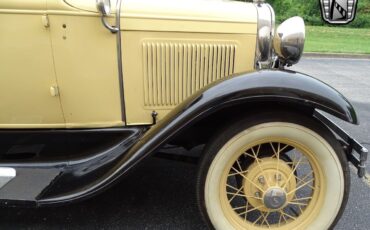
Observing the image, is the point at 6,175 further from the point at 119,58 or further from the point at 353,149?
the point at 353,149

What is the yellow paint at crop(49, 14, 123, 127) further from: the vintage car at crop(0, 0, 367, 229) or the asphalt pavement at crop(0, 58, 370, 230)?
the asphalt pavement at crop(0, 58, 370, 230)

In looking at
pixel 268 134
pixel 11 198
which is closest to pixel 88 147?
pixel 11 198

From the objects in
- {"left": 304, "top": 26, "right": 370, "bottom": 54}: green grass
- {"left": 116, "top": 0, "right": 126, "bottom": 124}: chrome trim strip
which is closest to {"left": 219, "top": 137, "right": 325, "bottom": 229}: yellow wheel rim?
{"left": 116, "top": 0, "right": 126, "bottom": 124}: chrome trim strip

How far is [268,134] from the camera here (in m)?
2.04

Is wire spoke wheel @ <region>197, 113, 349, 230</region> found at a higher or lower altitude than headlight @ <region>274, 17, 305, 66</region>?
lower

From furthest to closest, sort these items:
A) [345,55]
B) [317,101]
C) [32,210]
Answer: [345,55]
[32,210]
[317,101]

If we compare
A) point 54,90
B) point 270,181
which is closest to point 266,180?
point 270,181

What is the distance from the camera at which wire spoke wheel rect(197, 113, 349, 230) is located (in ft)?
6.69

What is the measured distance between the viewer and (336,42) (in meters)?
13.6

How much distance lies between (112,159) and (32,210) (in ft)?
2.60

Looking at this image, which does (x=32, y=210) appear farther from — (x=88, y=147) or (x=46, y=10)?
(x=46, y=10)

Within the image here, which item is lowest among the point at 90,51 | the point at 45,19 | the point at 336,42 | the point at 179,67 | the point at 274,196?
the point at 336,42

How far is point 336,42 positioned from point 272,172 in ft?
41.7

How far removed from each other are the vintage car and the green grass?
9.76 meters
